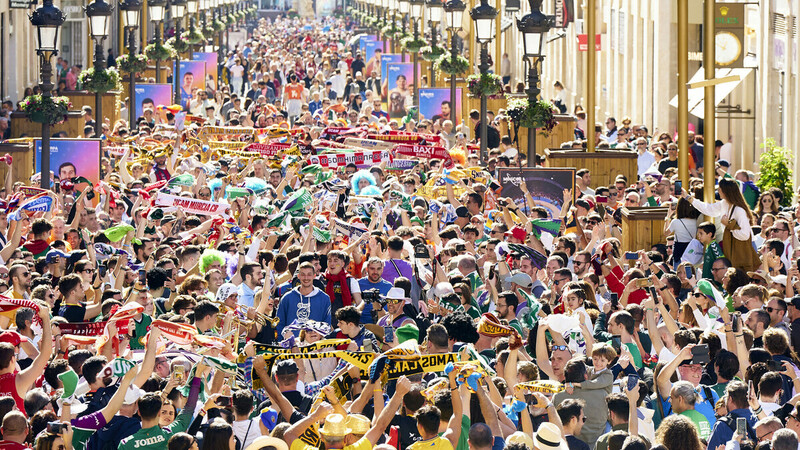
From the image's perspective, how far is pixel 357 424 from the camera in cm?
898

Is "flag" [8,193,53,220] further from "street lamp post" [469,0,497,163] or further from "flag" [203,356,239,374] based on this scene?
"street lamp post" [469,0,497,163]

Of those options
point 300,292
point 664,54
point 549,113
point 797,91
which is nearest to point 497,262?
point 300,292

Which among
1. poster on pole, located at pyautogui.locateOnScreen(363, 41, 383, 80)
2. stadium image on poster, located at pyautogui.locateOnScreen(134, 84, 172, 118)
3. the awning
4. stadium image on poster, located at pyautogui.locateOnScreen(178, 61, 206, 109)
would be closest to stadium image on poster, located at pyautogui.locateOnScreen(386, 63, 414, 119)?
stadium image on poster, located at pyautogui.locateOnScreen(178, 61, 206, 109)

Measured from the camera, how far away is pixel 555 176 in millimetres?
20031

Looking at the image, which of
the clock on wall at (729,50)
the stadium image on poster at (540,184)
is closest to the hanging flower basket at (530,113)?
the stadium image on poster at (540,184)

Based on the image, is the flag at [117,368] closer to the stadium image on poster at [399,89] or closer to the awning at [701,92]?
the awning at [701,92]

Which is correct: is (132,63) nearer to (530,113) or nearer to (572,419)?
(530,113)

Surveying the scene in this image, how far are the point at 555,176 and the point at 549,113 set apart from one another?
351 cm

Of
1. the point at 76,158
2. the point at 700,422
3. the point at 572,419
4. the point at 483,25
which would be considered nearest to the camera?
the point at 572,419

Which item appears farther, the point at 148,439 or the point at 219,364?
the point at 219,364

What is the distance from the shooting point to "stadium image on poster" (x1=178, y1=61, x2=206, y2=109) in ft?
129

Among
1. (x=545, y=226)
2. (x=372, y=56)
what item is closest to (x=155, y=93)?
(x=545, y=226)

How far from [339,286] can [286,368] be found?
3.39m

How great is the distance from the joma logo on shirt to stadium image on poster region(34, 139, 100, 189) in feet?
43.2
